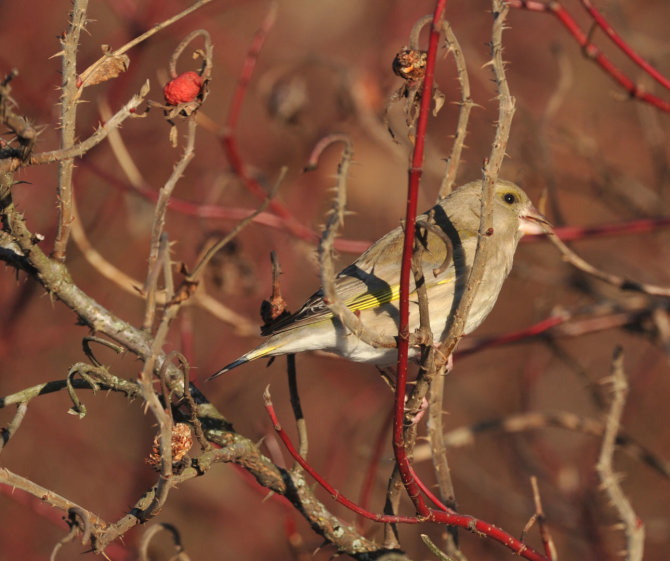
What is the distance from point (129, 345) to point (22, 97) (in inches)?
121

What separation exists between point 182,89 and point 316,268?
2.71m

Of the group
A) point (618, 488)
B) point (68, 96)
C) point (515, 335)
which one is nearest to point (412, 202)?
point (68, 96)

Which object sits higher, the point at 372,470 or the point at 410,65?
the point at 410,65

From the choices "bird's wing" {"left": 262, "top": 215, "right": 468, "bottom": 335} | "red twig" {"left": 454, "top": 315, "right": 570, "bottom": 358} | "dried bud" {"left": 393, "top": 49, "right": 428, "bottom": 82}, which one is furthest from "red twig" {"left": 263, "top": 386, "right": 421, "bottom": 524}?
"red twig" {"left": 454, "top": 315, "right": 570, "bottom": 358}

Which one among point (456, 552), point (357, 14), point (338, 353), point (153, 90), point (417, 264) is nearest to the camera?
point (417, 264)

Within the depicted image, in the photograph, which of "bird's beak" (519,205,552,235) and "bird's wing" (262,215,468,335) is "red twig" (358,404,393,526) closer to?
"bird's wing" (262,215,468,335)

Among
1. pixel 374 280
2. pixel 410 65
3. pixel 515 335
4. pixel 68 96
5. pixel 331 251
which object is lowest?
pixel 331 251

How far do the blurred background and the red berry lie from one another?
2.06 meters

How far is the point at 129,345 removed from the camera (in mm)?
2814

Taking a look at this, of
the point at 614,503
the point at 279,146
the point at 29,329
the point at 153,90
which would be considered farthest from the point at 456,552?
the point at 153,90

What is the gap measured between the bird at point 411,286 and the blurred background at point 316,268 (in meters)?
0.46

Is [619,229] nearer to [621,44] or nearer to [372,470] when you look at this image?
[621,44]

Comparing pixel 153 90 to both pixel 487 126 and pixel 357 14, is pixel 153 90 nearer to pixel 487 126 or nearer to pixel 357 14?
pixel 357 14

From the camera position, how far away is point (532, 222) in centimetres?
442
